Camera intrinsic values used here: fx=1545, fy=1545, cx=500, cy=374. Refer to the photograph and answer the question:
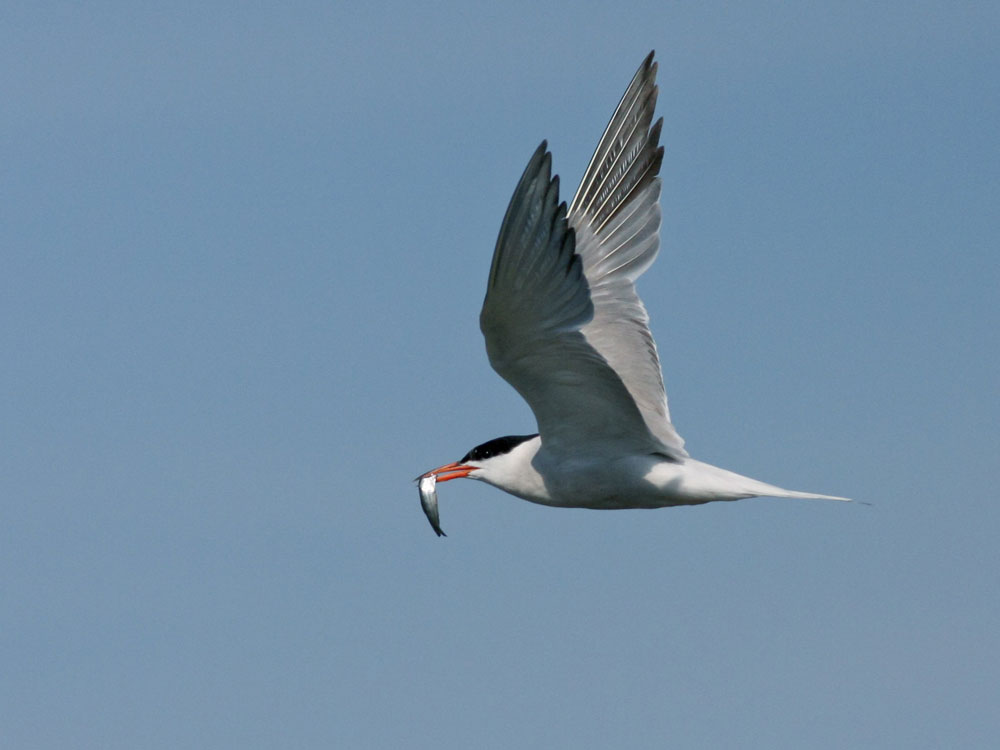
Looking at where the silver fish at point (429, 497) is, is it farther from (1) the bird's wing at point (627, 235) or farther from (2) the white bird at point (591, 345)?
(1) the bird's wing at point (627, 235)

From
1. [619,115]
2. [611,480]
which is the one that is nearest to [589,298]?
[611,480]

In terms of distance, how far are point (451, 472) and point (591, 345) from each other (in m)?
1.81

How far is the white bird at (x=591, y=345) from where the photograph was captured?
8.64 metres

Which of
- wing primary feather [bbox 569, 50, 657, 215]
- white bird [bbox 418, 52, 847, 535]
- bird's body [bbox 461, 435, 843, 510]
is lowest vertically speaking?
bird's body [bbox 461, 435, 843, 510]

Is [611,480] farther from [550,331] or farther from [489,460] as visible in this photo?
[550,331]

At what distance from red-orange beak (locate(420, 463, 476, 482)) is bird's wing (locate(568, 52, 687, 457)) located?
4.22 ft

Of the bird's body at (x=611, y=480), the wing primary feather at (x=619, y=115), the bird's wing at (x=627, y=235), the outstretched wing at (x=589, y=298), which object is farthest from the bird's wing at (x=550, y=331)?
the wing primary feather at (x=619, y=115)

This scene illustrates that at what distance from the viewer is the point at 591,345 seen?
9.73 metres

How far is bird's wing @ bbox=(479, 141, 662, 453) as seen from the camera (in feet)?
27.4

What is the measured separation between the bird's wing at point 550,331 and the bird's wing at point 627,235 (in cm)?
47

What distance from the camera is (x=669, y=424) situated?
10461 mm

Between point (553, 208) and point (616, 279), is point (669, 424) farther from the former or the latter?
point (553, 208)

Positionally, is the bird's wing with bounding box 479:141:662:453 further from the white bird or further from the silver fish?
the silver fish

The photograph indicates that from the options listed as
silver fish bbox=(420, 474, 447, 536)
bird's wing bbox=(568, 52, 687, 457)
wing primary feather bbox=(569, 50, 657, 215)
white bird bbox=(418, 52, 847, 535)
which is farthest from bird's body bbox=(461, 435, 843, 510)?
wing primary feather bbox=(569, 50, 657, 215)
